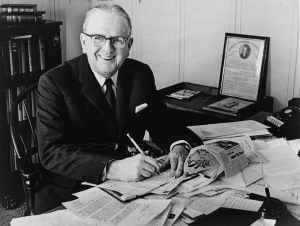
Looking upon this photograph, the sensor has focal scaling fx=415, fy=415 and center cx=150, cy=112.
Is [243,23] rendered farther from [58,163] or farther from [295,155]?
[58,163]

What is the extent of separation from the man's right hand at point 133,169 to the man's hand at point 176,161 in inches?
3.0

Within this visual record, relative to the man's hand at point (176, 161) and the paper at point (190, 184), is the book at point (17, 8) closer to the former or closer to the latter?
the man's hand at point (176, 161)

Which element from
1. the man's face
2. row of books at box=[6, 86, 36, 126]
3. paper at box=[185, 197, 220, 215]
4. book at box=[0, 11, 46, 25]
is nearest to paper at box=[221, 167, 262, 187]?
paper at box=[185, 197, 220, 215]

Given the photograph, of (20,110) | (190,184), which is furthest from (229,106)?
(20,110)

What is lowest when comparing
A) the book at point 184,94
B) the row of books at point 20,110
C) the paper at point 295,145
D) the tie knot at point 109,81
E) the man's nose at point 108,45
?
the row of books at point 20,110

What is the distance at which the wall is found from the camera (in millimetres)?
2838

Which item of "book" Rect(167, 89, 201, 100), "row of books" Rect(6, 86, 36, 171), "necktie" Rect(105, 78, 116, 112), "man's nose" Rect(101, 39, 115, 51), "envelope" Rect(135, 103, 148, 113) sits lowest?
"row of books" Rect(6, 86, 36, 171)

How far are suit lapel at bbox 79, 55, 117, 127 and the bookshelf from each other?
4.08 ft

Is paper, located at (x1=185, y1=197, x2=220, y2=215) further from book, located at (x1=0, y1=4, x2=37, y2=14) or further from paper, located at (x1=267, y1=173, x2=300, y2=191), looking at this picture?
book, located at (x1=0, y1=4, x2=37, y2=14)

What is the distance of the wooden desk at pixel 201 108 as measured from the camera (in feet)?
8.90

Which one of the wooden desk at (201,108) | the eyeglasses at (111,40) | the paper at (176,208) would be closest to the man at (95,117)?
the eyeglasses at (111,40)

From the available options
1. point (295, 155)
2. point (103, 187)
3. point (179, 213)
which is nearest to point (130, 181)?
point (103, 187)

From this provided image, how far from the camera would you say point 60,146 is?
1784mm

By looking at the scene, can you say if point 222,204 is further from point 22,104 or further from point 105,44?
point 22,104
